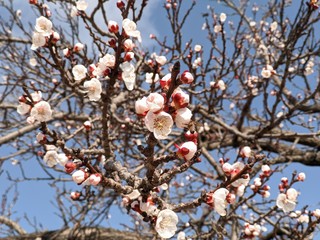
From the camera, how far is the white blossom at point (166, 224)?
1.64 meters

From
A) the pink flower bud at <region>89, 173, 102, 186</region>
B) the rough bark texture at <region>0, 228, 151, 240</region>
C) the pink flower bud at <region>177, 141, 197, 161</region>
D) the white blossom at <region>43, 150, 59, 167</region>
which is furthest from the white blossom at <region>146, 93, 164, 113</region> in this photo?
the rough bark texture at <region>0, 228, 151, 240</region>

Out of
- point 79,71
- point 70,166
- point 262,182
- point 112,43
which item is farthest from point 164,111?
point 262,182

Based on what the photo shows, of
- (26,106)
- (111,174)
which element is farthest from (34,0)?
(111,174)

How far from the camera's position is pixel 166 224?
1.66 m

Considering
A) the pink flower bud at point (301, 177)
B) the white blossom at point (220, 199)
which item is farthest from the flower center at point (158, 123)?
the pink flower bud at point (301, 177)

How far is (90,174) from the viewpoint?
1.71 metres

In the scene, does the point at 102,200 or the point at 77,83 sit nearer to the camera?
the point at 77,83

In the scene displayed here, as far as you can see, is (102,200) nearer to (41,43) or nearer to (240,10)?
(41,43)

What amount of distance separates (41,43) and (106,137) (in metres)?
0.72

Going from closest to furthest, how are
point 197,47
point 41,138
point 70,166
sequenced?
point 70,166, point 41,138, point 197,47

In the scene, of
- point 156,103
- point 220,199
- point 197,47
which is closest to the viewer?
point 156,103

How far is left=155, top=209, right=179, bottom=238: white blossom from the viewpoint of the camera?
1640 mm

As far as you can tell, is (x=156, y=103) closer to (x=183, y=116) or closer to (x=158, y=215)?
(x=183, y=116)

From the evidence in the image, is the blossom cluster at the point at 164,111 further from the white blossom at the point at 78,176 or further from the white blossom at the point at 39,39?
the white blossom at the point at 39,39
